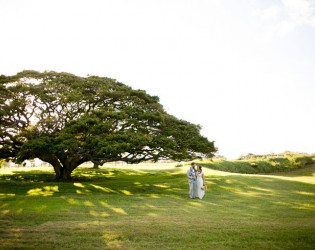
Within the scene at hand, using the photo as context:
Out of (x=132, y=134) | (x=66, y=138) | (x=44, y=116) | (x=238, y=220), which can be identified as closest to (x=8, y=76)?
(x=44, y=116)

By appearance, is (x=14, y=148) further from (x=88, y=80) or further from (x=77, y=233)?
(x=77, y=233)

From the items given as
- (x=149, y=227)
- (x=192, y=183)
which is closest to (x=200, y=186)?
(x=192, y=183)

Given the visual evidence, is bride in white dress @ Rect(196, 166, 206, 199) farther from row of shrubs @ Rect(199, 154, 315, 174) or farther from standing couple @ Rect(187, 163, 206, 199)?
row of shrubs @ Rect(199, 154, 315, 174)

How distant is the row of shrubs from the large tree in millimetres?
21267

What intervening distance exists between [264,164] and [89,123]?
34.0 metres

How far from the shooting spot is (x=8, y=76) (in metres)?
19.4

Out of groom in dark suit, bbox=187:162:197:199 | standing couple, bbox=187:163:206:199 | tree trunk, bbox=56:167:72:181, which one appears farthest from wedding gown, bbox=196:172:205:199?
tree trunk, bbox=56:167:72:181

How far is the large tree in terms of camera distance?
16.7m

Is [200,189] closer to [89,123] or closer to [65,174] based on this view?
[89,123]

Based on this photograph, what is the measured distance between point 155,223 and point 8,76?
18.2m

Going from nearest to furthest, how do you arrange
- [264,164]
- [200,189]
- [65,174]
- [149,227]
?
[149,227]
[200,189]
[65,174]
[264,164]

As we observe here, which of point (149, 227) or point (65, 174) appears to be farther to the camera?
point (65, 174)

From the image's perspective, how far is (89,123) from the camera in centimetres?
1681

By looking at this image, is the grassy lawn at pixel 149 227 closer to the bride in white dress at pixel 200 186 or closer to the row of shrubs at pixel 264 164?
the bride in white dress at pixel 200 186
